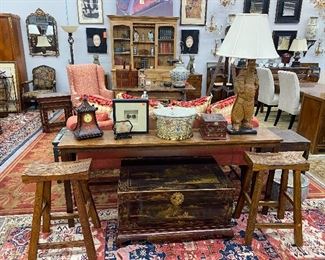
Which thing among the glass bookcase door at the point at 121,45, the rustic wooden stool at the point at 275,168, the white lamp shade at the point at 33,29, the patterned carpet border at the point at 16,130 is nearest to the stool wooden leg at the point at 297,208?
the rustic wooden stool at the point at 275,168

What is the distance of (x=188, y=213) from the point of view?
2002 millimetres

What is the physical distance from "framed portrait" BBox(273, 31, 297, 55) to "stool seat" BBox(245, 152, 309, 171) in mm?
4657

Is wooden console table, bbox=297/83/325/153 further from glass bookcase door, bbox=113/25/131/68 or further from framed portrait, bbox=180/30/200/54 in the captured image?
glass bookcase door, bbox=113/25/131/68

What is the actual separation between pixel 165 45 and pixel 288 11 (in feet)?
8.73

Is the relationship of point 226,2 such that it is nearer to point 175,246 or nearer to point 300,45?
point 300,45

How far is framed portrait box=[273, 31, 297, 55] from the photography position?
19.5 ft

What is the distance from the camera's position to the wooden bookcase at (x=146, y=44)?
5.46 m

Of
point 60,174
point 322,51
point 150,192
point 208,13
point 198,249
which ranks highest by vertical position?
point 208,13

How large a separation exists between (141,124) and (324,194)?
196 centimetres

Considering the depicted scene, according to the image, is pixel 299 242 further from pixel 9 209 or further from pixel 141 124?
pixel 9 209

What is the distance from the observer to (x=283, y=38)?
19.6ft

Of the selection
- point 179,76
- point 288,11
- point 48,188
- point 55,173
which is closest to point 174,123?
point 55,173

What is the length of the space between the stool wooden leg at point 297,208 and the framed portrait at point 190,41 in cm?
451

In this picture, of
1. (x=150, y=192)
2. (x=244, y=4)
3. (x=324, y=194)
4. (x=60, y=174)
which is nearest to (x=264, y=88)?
(x=244, y=4)
